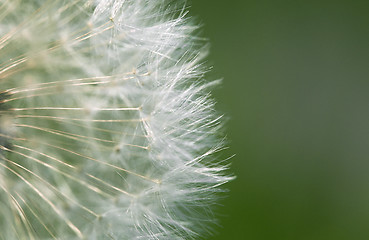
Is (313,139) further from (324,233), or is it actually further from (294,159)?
(324,233)

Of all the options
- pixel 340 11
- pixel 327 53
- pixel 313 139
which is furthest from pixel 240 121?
pixel 340 11

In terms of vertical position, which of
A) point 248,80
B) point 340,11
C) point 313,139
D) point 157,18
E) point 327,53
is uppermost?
point 340,11

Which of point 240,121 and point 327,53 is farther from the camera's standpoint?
point 327,53

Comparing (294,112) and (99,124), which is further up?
(294,112)

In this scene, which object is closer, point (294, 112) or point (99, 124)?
point (99, 124)
